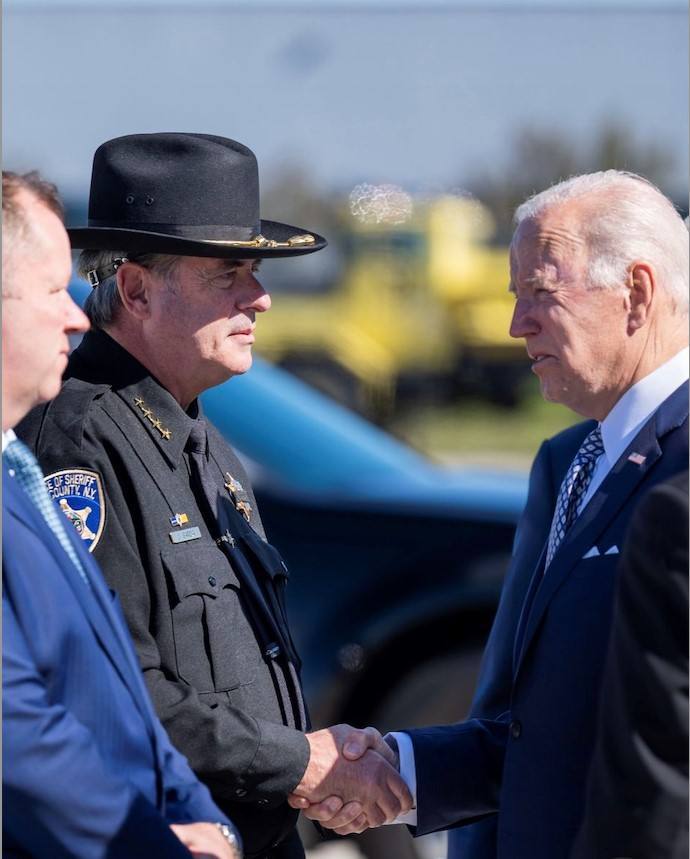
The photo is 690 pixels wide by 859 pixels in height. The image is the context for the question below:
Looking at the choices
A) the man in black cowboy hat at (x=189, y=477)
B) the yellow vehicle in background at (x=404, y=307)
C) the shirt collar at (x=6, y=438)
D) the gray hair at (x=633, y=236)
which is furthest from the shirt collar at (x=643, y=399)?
the yellow vehicle in background at (x=404, y=307)

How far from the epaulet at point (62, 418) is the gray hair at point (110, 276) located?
7.3 inches

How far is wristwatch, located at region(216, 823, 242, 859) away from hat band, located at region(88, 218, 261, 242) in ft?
3.82

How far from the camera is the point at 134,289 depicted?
2.71m

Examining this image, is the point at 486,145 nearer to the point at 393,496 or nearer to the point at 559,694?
the point at 393,496

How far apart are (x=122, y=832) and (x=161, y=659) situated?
23.5 inches

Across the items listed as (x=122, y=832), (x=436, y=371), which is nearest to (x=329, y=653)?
(x=122, y=832)

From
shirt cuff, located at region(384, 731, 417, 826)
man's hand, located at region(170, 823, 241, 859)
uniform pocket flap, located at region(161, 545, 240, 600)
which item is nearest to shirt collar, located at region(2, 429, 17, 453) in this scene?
uniform pocket flap, located at region(161, 545, 240, 600)

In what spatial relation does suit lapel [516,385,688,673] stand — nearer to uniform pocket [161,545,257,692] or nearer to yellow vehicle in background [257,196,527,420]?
uniform pocket [161,545,257,692]

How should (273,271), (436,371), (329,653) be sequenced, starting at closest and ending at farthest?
(329,653) → (273,271) → (436,371)

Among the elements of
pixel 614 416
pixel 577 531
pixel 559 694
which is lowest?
pixel 559 694

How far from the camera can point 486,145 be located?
15.5 m

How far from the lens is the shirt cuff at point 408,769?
2801mm

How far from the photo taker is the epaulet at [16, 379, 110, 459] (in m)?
2.50

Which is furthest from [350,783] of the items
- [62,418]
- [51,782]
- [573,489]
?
[51,782]
